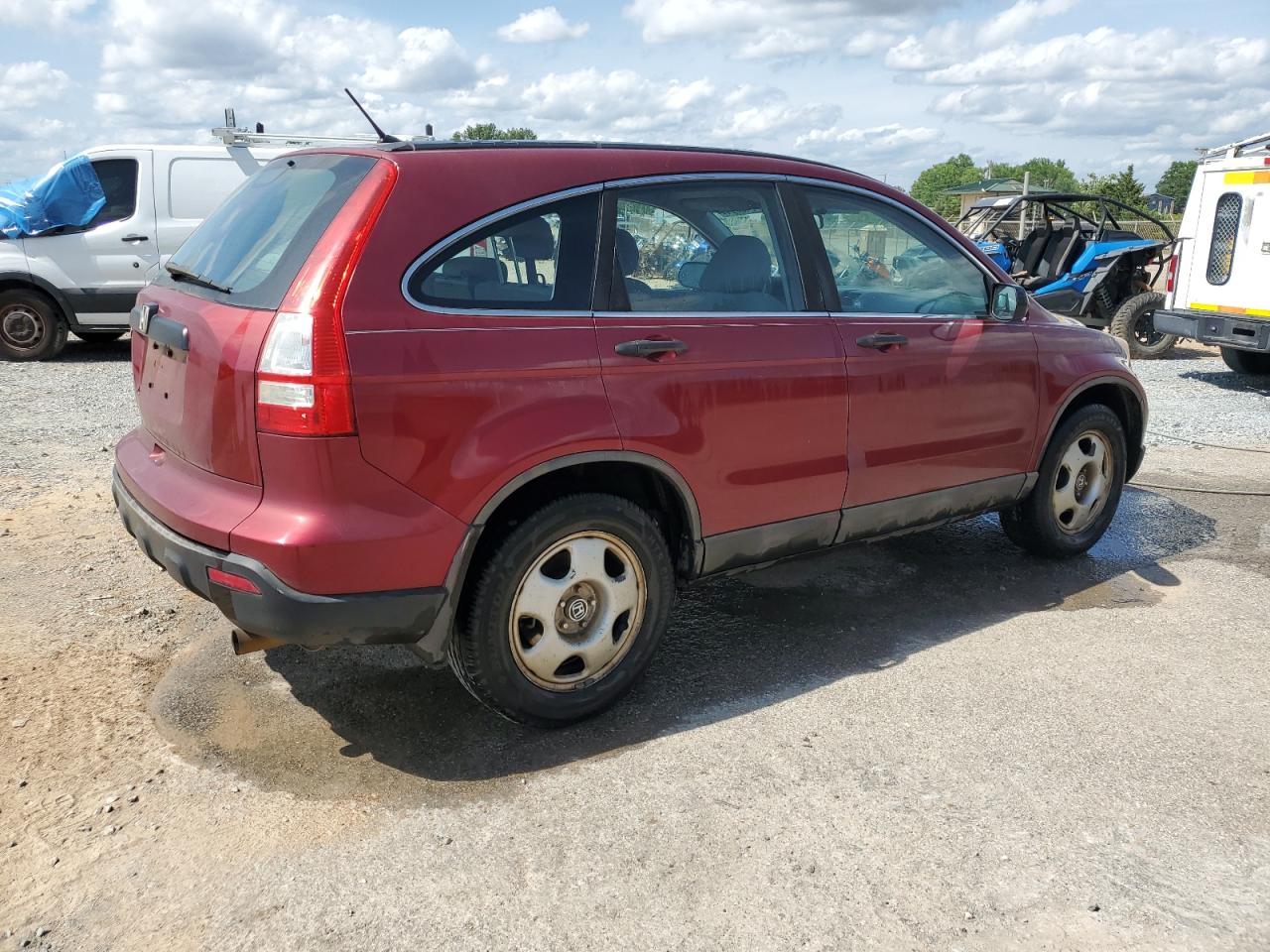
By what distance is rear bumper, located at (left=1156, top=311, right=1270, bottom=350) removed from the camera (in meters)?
10.1

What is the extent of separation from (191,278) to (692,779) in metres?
2.31

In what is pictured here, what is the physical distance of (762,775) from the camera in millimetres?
3262

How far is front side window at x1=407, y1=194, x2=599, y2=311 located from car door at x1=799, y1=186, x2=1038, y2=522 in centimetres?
108

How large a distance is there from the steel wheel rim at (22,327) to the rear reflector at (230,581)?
9.46 metres

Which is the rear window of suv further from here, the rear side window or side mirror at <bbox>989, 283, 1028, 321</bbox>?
the rear side window

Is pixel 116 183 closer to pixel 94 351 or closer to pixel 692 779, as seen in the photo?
pixel 94 351

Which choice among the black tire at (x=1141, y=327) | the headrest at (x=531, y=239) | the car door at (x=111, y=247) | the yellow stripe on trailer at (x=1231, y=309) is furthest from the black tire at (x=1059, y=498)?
the car door at (x=111, y=247)

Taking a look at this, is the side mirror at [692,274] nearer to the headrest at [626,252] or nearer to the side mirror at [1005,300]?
the headrest at [626,252]

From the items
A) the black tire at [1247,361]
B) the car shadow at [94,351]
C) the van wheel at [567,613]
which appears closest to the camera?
the van wheel at [567,613]

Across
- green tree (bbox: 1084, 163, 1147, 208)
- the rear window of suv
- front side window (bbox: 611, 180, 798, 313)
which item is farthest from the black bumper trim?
green tree (bbox: 1084, 163, 1147, 208)

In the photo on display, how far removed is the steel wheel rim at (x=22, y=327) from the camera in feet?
35.3

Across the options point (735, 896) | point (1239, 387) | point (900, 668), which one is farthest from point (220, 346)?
point (1239, 387)

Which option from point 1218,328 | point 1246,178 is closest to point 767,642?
point 1218,328

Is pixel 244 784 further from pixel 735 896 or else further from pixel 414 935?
pixel 735 896
